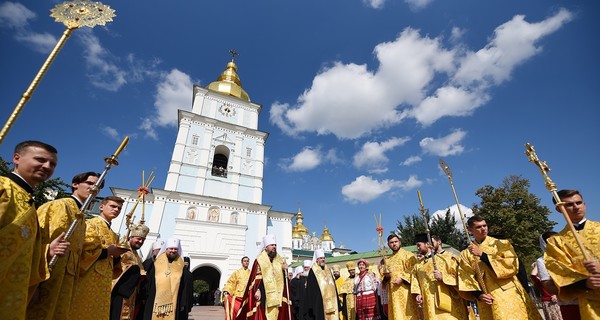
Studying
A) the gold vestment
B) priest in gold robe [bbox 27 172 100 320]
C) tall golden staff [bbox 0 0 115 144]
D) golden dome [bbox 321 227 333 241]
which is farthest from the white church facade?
golden dome [bbox 321 227 333 241]

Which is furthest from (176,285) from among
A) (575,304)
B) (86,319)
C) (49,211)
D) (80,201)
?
(575,304)

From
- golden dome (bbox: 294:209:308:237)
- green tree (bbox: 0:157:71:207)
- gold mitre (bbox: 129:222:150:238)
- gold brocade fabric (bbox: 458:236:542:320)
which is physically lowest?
gold brocade fabric (bbox: 458:236:542:320)

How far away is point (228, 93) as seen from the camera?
2911 centimetres

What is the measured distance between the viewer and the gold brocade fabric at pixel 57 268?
243 centimetres

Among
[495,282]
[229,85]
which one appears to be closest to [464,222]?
[495,282]

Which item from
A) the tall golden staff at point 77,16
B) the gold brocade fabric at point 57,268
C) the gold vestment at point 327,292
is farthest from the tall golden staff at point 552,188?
the gold vestment at point 327,292

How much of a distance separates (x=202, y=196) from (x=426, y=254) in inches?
771

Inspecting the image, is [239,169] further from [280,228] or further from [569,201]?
[569,201]

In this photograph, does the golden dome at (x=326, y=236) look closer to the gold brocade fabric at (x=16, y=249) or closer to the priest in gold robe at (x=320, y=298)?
the priest in gold robe at (x=320, y=298)

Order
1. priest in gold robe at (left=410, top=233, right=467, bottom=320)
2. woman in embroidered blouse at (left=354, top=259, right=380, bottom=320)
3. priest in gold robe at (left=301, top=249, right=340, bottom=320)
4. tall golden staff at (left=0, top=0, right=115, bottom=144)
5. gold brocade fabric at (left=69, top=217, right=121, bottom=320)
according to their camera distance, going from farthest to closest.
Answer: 1. priest in gold robe at (left=301, top=249, right=340, bottom=320)
2. woman in embroidered blouse at (left=354, top=259, right=380, bottom=320)
3. priest in gold robe at (left=410, top=233, right=467, bottom=320)
4. gold brocade fabric at (left=69, top=217, right=121, bottom=320)
5. tall golden staff at (left=0, top=0, right=115, bottom=144)

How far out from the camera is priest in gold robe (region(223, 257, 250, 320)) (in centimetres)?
809

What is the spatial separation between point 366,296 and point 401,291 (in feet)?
4.60

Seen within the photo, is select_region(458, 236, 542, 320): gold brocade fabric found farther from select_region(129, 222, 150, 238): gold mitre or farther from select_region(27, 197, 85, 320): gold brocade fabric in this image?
select_region(129, 222, 150, 238): gold mitre

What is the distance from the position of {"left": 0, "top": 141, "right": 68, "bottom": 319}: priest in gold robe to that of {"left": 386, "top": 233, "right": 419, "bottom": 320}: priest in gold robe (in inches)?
211
